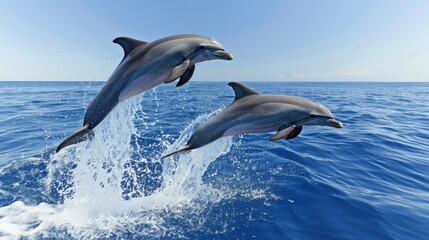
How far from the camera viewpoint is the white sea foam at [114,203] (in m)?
5.08

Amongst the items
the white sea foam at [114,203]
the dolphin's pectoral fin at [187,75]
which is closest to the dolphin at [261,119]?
the dolphin's pectoral fin at [187,75]

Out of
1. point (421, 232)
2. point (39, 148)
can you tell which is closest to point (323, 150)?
point (421, 232)

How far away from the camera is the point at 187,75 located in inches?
165

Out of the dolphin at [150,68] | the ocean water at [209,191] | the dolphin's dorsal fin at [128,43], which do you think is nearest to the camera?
the dolphin at [150,68]

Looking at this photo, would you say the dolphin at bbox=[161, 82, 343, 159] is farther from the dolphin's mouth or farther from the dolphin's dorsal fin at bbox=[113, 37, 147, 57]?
the dolphin's dorsal fin at bbox=[113, 37, 147, 57]

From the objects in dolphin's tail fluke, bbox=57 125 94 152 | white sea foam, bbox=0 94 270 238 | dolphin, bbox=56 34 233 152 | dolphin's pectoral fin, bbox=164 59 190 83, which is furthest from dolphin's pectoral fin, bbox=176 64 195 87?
dolphin's tail fluke, bbox=57 125 94 152

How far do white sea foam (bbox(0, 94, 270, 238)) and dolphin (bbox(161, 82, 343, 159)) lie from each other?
1.73 metres

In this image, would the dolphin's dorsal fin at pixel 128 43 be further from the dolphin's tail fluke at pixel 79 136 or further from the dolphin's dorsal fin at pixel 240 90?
the dolphin's dorsal fin at pixel 240 90

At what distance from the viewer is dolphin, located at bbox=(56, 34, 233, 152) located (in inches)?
156

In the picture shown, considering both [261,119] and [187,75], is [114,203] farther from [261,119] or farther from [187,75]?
[261,119]

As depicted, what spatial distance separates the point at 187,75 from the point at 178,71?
0.38 m

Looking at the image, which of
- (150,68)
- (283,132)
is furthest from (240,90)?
(150,68)

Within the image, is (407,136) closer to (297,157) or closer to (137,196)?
(297,157)

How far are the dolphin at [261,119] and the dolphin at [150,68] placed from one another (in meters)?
1.09
